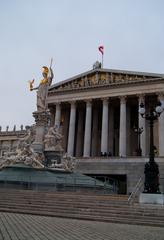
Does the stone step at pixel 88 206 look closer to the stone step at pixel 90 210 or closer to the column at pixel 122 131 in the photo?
the stone step at pixel 90 210

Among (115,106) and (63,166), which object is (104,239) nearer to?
(63,166)

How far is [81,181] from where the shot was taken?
2455 centimetres

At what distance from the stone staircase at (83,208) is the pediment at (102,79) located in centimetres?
3413

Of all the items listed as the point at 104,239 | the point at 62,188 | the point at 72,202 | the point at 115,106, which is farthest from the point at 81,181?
the point at 115,106

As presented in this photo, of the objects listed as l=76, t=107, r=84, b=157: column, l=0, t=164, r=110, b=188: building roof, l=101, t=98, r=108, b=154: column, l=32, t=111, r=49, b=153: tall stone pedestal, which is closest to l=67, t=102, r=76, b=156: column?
l=76, t=107, r=84, b=157: column

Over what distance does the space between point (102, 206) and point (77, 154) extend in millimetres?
38815

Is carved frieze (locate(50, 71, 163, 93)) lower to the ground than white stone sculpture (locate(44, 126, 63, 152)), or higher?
higher

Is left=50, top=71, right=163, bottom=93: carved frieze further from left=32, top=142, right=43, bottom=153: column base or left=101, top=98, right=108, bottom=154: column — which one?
left=32, top=142, right=43, bottom=153: column base

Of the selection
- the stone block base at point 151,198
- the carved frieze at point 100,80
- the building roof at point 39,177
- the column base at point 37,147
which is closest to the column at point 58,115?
the carved frieze at point 100,80

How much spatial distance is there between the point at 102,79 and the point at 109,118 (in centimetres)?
725

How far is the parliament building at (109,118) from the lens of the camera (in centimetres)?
4100

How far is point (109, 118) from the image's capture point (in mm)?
52812

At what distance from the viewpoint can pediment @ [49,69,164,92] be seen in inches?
1873

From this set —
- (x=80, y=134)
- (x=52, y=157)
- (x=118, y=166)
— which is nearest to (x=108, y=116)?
(x=80, y=134)
